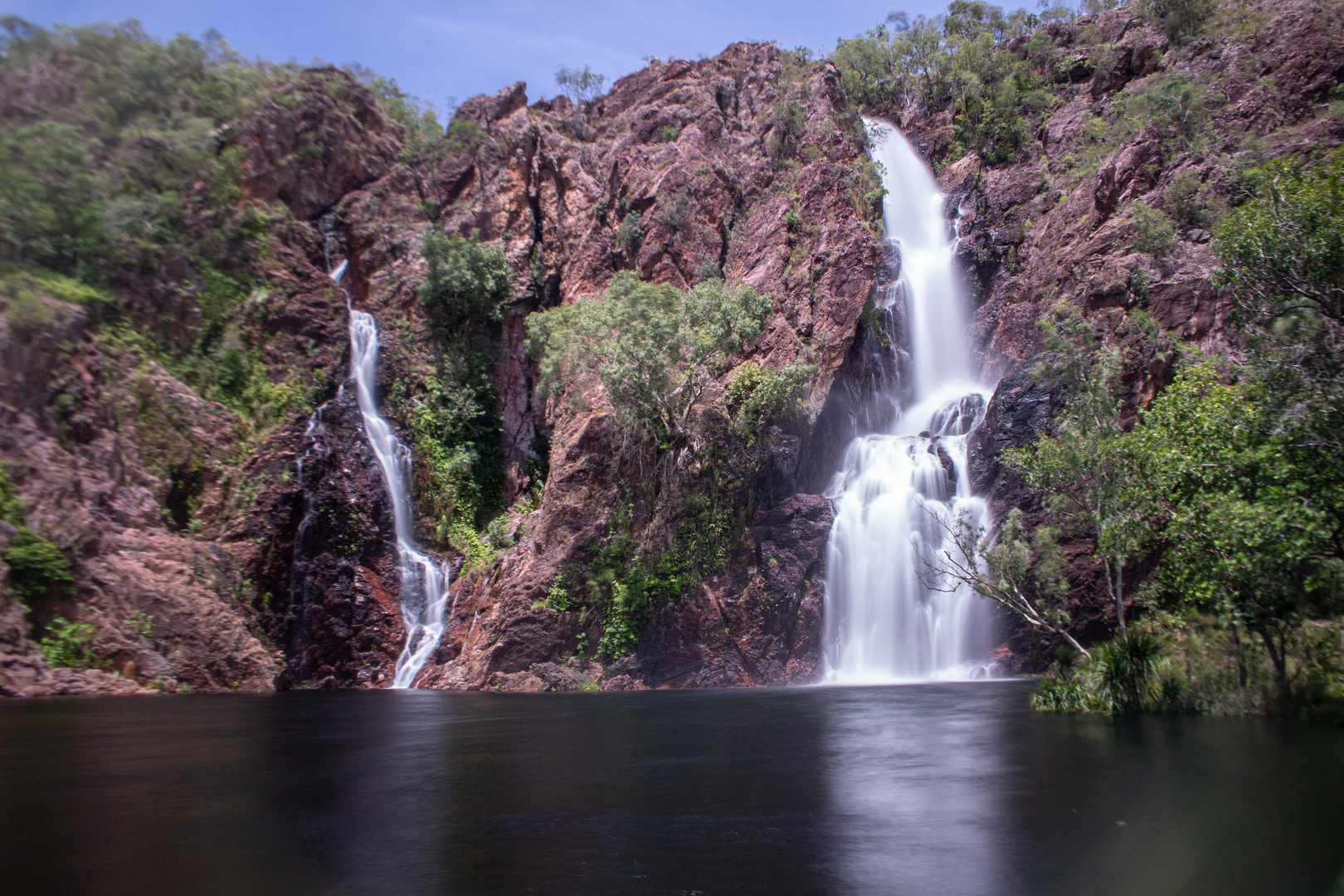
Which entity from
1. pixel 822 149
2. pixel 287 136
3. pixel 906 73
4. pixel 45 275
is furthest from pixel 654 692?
pixel 906 73

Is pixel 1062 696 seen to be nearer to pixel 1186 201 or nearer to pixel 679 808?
pixel 679 808

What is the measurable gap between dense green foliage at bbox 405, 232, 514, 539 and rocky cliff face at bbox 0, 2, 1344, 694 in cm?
88

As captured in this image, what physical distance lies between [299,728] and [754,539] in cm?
1830

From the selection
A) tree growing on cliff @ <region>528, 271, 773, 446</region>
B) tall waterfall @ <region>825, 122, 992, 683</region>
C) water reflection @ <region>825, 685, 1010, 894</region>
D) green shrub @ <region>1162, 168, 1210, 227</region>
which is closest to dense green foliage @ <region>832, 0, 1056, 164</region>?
green shrub @ <region>1162, 168, 1210, 227</region>

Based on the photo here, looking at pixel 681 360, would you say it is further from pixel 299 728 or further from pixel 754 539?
pixel 299 728

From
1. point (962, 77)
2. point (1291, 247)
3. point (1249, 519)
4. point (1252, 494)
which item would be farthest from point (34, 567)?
point (962, 77)

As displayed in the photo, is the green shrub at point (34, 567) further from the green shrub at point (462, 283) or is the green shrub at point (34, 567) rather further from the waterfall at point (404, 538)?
the green shrub at point (462, 283)

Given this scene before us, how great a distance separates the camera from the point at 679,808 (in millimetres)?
8281

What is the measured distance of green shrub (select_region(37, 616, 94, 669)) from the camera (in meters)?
22.0

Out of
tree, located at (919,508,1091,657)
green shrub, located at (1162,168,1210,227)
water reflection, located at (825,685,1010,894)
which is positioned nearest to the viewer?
water reflection, located at (825,685,1010,894)

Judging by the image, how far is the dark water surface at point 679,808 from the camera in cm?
585

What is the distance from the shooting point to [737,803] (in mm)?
8492

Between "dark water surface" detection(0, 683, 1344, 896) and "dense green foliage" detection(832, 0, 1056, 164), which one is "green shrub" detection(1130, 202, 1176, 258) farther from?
"dark water surface" detection(0, 683, 1344, 896)

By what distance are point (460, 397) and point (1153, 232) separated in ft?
102
